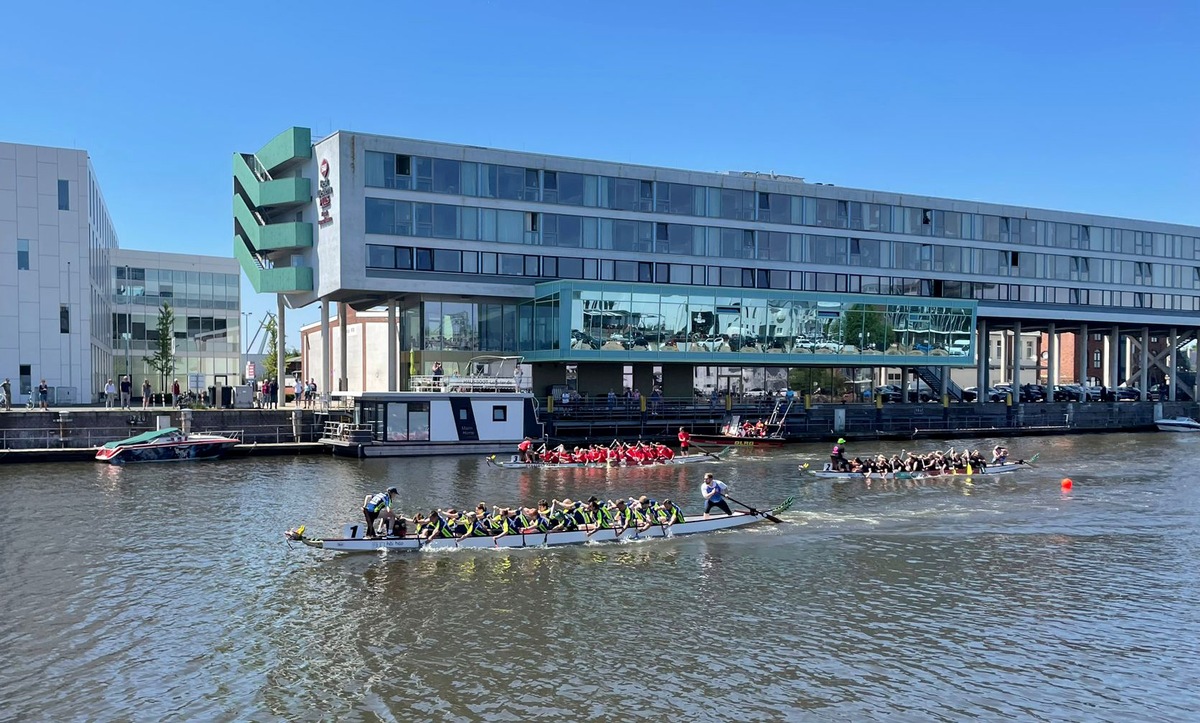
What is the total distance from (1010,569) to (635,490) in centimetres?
1878

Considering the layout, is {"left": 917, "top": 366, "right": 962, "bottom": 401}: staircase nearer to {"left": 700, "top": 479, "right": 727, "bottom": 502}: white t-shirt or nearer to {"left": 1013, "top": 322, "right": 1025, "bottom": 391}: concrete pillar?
{"left": 1013, "top": 322, "right": 1025, "bottom": 391}: concrete pillar

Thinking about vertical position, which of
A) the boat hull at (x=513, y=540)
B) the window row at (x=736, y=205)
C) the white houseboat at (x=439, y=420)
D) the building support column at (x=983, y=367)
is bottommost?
the boat hull at (x=513, y=540)

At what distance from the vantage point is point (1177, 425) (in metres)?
88.4

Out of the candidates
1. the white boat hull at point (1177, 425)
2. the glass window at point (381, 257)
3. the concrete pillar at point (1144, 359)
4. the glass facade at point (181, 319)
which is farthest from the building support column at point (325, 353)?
the concrete pillar at point (1144, 359)

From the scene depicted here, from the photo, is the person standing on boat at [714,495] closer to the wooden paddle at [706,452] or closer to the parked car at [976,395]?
the wooden paddle at [706,452]

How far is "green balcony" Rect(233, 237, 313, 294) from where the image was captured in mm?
70562

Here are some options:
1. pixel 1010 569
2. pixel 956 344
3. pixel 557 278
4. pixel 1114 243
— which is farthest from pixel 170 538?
pixel 1114 243

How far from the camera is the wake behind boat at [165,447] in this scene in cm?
5131

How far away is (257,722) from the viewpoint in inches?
685

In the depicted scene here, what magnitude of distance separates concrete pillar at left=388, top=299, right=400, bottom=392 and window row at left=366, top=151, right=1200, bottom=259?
402 inches

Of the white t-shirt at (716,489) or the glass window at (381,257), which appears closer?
the white t-shirt at (716,489)

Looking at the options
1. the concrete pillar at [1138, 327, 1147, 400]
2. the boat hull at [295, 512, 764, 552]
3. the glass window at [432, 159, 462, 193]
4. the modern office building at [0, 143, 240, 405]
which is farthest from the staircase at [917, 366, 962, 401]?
the modern office building at [0, 143, 240, 405]

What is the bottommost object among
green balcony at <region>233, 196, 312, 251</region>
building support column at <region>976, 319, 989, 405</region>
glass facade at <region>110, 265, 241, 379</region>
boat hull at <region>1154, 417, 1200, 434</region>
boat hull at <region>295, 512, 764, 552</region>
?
boat hull at <region>295, 512, 764, 552</region>

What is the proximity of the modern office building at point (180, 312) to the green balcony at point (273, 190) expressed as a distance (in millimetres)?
31371
